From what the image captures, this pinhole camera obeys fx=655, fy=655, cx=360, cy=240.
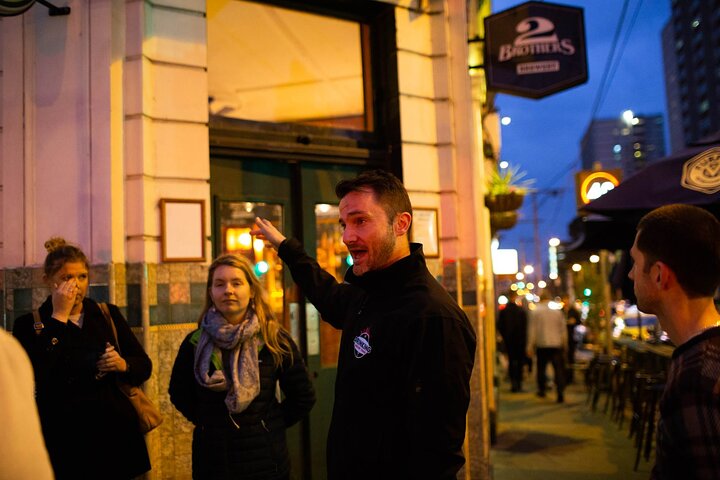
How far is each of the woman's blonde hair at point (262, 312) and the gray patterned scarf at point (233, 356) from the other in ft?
0.18

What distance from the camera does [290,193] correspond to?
256 inches

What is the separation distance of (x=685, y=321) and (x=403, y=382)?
105 cm

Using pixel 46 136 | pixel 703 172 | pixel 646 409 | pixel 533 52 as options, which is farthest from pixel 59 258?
pixel 646 409

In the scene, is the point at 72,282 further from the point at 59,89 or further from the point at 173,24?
the point at 173,24

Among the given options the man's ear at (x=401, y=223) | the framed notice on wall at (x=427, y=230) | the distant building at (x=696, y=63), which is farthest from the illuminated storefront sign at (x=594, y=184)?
the distant building at (x=696, y=63)

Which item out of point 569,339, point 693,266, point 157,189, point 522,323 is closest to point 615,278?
point 157,189

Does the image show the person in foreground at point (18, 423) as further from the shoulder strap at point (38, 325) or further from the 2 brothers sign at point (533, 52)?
the 2 brothers sign at point (533, 52)

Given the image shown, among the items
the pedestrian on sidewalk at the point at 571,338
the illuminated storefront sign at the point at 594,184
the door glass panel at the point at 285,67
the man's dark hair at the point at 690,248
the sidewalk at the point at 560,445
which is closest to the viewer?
the man's dark hair at the point at 690,248

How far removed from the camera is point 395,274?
9.23 feet

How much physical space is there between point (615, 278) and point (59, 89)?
6538 mm

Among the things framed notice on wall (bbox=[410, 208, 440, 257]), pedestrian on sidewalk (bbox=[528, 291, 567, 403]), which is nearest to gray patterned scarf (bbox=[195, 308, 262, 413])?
framed notice on wall (bbox=[410, 208, 440, 257])

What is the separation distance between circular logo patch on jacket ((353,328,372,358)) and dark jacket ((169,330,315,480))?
4.53 ft

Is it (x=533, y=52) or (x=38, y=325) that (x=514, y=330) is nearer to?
(x=533, y=52)

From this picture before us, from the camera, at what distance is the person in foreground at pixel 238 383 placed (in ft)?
12.4
